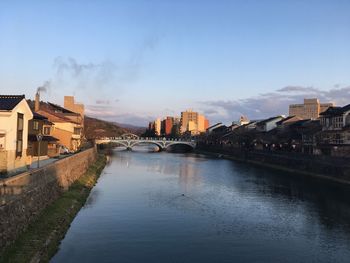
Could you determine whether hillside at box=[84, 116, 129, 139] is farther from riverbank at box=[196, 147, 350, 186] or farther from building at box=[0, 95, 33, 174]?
building at box=[0, 95, 33, 174]

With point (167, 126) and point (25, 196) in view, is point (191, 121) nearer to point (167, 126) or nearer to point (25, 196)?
point (167, 126)

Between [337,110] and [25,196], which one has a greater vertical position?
[337,110]

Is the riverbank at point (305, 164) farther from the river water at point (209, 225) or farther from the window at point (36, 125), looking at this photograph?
the window at point (36, 125)

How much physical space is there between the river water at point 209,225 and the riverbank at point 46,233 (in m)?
0.40

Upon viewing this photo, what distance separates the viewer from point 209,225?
17.1m

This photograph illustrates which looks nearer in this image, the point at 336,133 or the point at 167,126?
the point at 336,133

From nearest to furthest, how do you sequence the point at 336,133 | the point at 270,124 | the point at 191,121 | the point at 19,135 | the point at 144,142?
1. the point at 19,135
2. the point at 336,133
3. the point at 270,124
4. the point at 144,142
5. the point at 191,121

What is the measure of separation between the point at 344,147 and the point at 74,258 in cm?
3073

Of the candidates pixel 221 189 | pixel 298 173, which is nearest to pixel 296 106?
pixel 298 173

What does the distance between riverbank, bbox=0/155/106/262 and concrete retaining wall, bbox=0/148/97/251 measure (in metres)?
0.22

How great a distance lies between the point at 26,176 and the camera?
12617mm

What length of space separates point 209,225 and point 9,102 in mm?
11351

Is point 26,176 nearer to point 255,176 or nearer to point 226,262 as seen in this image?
point 226,262

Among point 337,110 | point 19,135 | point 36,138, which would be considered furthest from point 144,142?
point 19,135
